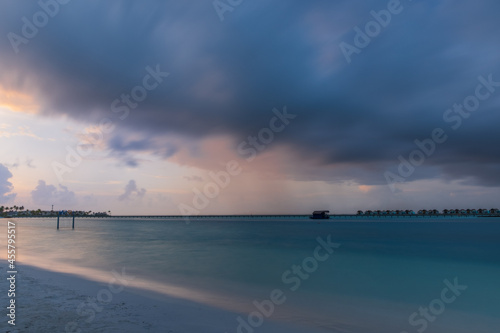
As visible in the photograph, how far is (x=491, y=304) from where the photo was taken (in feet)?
54.1

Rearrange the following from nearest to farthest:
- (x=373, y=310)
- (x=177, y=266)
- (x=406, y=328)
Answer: (x=406, y=328), (x=373, y=310), (x=177, y=266)

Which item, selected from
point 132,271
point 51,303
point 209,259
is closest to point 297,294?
point 51,303

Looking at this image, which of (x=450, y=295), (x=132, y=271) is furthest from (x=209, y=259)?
(x=450, y=295)

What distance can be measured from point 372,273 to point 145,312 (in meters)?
20.1

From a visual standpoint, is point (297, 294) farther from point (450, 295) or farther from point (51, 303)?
point (51, 303)

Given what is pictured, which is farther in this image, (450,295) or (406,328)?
(450,295)

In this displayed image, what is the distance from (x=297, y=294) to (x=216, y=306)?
5651 mm

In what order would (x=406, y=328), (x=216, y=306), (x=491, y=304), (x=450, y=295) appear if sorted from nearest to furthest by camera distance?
(x=406, y=328), (x=216, y=306), (x=491, y=304), (x=450, y=295)

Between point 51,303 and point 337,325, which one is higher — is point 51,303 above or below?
above

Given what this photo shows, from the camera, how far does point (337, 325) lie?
459 inches

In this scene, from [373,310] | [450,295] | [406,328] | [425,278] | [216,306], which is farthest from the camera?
[425,278]

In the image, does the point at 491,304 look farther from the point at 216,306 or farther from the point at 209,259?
the point at 209,259

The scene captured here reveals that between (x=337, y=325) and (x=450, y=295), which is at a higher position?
(x=337, y=325)

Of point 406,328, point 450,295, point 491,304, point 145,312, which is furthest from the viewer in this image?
point 450,295
